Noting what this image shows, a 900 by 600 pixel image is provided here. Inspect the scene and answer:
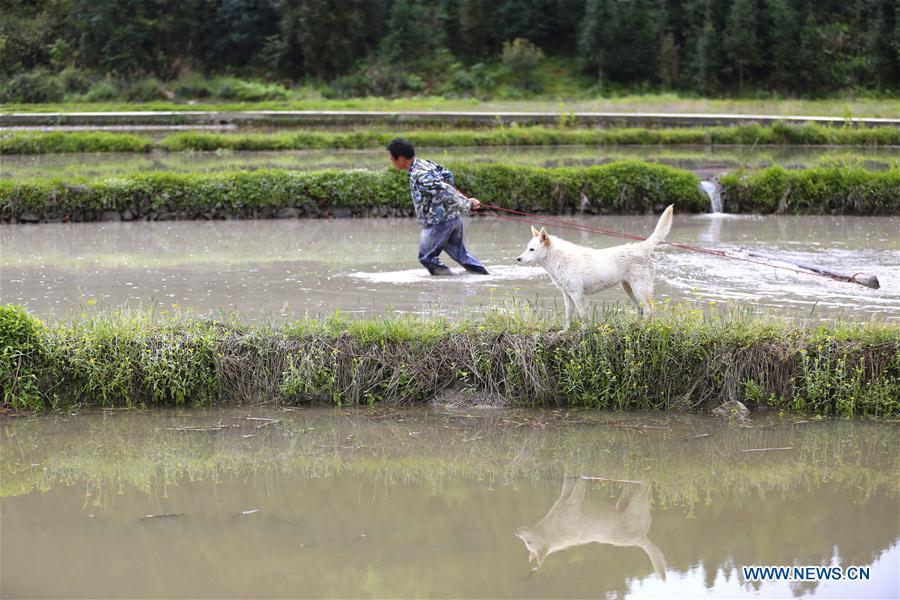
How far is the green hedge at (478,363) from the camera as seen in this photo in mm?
8055

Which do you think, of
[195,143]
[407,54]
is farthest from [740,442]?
[407,54]

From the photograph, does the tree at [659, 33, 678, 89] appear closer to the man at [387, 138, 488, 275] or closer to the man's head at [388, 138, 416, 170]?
the man at [387, 138, 488, 275]

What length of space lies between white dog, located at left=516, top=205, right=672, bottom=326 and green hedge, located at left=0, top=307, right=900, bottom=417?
0.27m

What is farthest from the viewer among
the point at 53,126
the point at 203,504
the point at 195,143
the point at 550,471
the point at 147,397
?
the point at 53,126

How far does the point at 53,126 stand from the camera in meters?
30.5

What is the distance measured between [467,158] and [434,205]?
12.3 metres

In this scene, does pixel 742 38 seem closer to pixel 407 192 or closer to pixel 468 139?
pixel 468 139

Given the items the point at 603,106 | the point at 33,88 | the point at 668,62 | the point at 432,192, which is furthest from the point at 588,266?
the point at 668,62

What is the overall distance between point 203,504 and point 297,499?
646 mm

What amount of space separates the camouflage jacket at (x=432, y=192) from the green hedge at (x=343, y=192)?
20.1 ft

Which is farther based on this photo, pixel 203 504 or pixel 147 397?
pixel 147 397

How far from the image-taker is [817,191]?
56.6ft

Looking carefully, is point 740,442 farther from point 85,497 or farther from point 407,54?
point 407,54

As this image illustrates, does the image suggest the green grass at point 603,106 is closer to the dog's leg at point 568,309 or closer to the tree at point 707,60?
the tree at point 707,60
